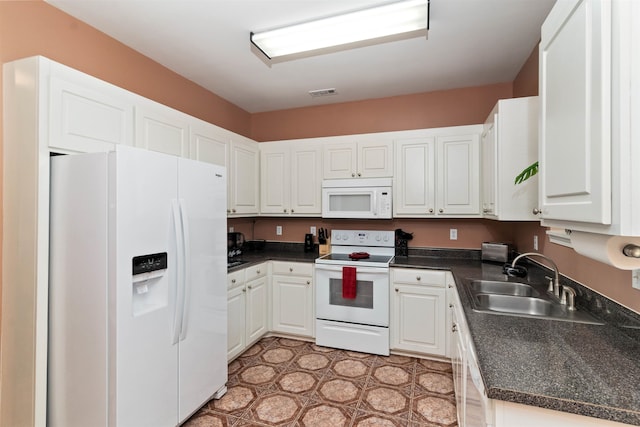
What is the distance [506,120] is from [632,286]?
4.23ft

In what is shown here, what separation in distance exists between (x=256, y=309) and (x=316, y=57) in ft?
7.82

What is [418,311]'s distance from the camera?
→ 2.76 meters

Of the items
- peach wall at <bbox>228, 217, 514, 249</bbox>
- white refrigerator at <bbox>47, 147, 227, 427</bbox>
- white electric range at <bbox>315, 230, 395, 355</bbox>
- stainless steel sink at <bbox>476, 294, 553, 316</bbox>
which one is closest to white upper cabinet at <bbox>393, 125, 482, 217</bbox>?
peach wall at <bbox>228, 217, 514, 249</bbox>

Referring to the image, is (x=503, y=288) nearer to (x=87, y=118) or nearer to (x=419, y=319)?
(x=419, y=319)

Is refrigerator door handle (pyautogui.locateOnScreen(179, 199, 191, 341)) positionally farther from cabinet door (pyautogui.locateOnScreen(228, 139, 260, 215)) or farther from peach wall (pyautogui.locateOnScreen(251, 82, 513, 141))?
peach wall (pyautogui.locateOnScreen(251, 82, 513, 141))

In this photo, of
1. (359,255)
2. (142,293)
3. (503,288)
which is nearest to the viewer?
(142,293)

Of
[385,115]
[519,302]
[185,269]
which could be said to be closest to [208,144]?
[185,269]

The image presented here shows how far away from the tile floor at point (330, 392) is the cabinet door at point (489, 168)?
1.44 metres

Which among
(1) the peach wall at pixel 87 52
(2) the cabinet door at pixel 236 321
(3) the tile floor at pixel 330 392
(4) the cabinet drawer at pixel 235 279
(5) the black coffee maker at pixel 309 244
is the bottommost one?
(3) the tile floor at pixel 330 392

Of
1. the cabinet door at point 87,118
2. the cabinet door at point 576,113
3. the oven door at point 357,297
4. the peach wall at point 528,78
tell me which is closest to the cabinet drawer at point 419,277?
the oven door at point 357,297

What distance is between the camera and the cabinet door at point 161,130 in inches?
82.0

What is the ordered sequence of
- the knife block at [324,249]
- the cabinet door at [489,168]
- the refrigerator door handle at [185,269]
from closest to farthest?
1. the refrigerator door handle at [185,269]
2. the cabinet door at [489,168]
3. the knife block at [324,249]

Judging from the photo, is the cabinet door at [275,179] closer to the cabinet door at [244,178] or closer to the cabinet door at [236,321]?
the cabinet door at [244,178]

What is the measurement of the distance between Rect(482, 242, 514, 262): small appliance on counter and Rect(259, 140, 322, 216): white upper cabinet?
1690 mm
